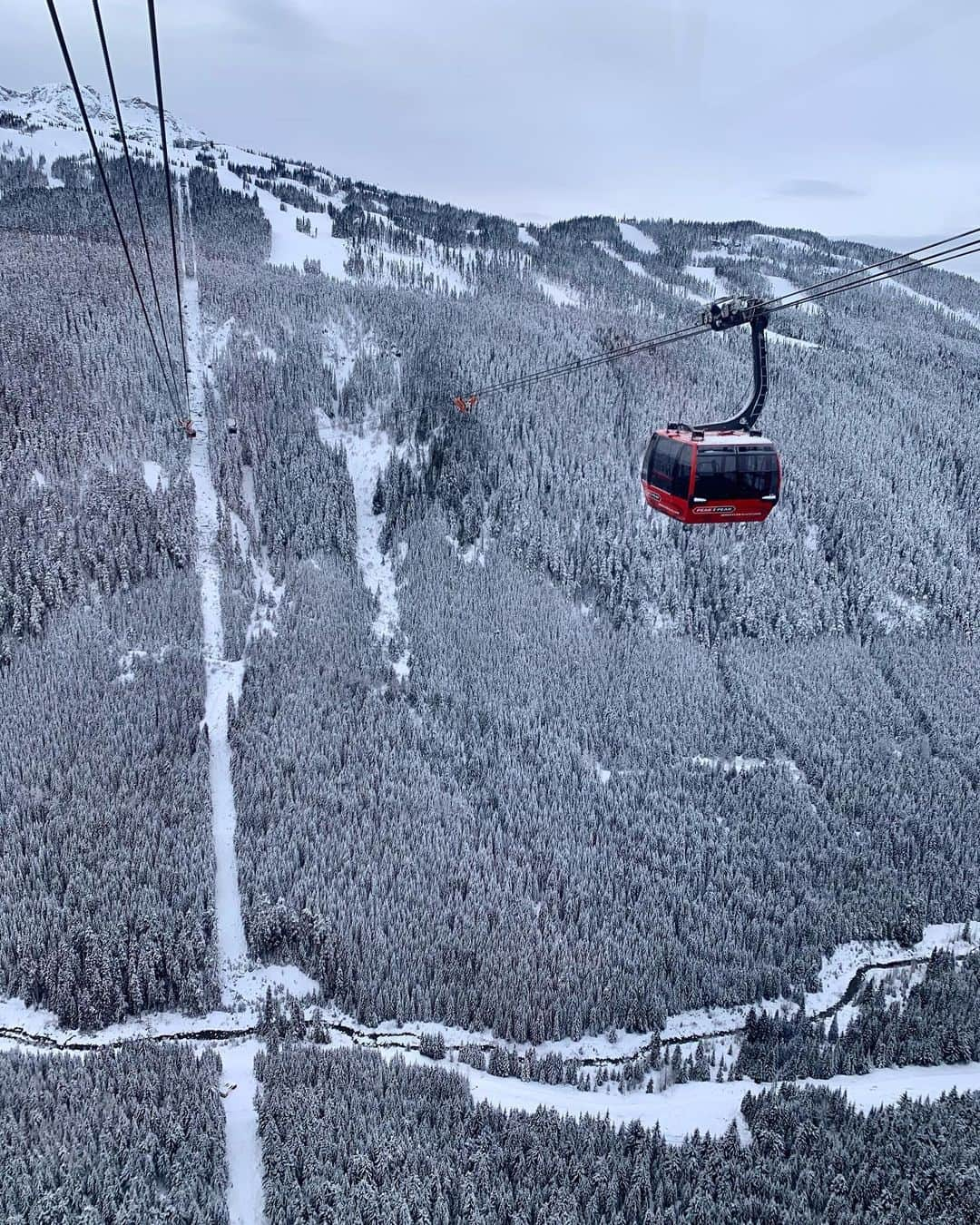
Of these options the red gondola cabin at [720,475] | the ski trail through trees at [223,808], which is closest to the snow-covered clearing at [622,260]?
the ski trail through trees at [223,808]

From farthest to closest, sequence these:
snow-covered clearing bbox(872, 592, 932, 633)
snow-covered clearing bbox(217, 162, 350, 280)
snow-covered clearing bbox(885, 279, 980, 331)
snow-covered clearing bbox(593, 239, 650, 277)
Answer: snow-covered clearing bbox(885, 279, 980, 331)
snow-covered clearing bbox(593, 239, 650, 277)
snow-covered clearing bbox(217, 162, 350, 280)
snow-covered clearing bbox(872, 592, 932, 633)

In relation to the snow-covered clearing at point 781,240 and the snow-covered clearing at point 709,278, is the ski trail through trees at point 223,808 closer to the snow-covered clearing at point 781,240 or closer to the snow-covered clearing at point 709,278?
the snow-covered clearing at point 709,278

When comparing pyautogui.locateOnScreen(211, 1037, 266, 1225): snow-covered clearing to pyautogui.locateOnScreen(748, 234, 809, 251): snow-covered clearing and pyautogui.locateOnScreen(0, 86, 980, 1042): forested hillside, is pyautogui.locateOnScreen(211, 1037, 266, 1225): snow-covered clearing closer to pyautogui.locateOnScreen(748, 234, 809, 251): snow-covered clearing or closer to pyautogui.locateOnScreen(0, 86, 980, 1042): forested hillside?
pyautogui.locateOnScreen(0, 86, 980, 1042): forested hillside

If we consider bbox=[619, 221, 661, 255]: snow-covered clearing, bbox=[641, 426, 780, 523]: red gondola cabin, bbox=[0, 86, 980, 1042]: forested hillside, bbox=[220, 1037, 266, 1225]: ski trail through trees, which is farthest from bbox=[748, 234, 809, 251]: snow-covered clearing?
bbox=[220, 1037, 266, 1225]: ski trail through trees

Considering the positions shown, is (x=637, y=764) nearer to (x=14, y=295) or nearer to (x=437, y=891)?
(x=437, y=891)

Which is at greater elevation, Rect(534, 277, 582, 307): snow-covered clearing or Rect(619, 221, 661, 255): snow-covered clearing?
Rect(619, 221, 661, 255): snow-covered clearing

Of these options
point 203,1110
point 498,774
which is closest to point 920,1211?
point 203,1110

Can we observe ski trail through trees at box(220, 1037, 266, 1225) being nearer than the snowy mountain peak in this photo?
Yes

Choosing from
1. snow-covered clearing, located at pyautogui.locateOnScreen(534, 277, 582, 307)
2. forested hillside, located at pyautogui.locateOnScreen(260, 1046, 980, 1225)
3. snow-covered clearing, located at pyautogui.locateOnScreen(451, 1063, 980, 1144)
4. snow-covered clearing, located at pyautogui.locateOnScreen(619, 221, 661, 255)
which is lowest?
snow-covered clearing, located at pyautogui.locateOnScreen(451, 1063, 980, 1144)
